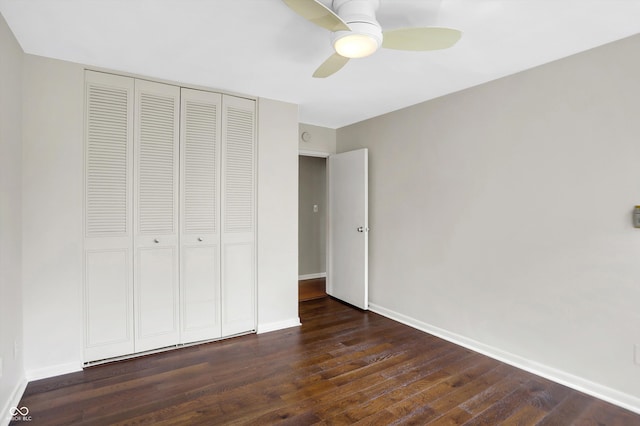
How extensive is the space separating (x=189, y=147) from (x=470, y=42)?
2436 mm

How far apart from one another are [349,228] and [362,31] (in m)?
2.75

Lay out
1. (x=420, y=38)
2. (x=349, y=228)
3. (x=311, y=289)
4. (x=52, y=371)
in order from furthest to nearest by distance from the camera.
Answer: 1. (x=311, y=289)
2. (x=349, y=228)
3. (x=52, y=371)
4. (x=420, y=38)

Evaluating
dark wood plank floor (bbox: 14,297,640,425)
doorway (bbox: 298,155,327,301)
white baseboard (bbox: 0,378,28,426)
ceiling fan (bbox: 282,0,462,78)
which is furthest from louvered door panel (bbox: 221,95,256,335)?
doorway (bbox: 298,155,327,301)

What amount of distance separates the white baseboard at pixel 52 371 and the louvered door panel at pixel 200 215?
2.62 feet

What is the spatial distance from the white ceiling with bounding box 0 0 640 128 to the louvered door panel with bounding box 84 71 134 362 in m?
0.26

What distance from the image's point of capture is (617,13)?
1.83 metres

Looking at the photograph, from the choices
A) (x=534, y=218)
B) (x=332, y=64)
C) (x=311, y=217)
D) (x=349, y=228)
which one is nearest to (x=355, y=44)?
(x=332, y=64)

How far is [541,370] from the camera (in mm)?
2482

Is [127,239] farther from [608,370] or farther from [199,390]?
[608,370]

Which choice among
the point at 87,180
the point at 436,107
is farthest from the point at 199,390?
the point at 436,107

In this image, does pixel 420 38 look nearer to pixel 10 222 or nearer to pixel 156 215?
pixel 156 215

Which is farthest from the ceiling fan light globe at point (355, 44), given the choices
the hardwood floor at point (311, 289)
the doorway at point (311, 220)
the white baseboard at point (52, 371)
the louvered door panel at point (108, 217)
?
the doorway at point (311, 220)

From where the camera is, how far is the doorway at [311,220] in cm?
563

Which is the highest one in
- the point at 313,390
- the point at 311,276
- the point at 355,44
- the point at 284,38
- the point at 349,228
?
the point at 284,38
